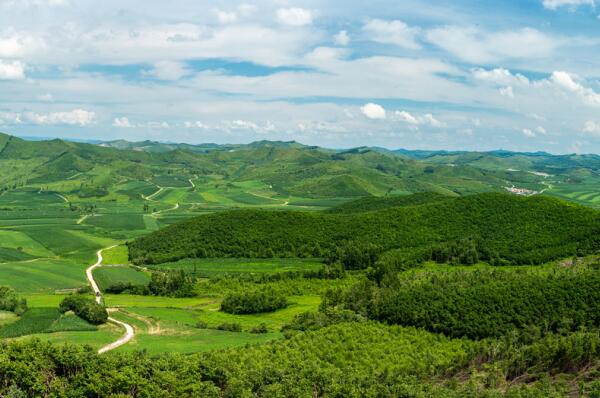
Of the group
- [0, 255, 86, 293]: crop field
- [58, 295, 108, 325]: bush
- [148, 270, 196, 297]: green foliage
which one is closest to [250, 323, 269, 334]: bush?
[58, 295, 108, 325]: bush

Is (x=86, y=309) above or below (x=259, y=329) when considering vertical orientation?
above

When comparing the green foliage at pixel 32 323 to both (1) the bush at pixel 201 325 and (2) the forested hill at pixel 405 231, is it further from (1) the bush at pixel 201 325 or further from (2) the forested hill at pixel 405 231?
(2) the forested hill at pixel 405 231

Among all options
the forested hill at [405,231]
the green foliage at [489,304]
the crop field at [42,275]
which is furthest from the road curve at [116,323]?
the green foliage at [489,304]

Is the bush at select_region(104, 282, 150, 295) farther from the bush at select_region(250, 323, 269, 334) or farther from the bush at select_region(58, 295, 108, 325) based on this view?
the bush at select_region(250, 323, 269, 334)

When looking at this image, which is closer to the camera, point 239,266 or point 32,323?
point 32,323

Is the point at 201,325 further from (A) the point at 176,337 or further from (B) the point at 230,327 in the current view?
(A) the point at 176,337

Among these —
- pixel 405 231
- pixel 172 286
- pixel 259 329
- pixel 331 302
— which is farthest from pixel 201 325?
pixel 405 231
